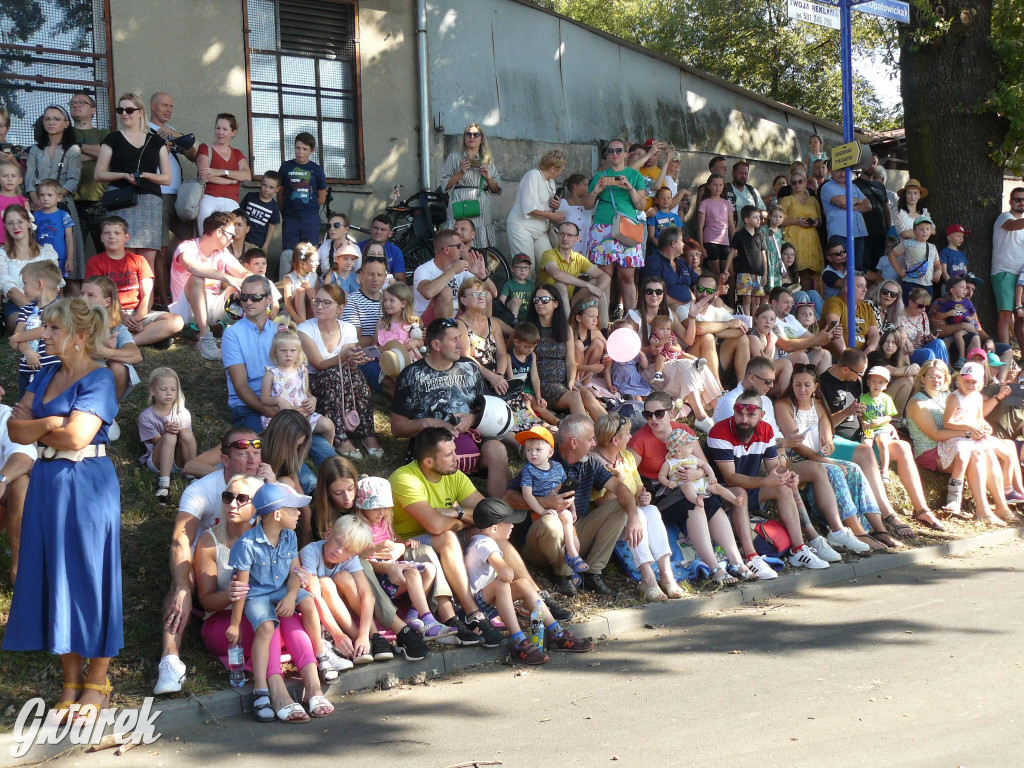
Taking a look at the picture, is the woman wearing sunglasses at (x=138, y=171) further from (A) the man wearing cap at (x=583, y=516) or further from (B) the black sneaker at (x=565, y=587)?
(B) the black sneaker at (x=565, y=587)

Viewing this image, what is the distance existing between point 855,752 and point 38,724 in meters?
3.76

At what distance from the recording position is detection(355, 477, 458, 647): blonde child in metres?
6.43

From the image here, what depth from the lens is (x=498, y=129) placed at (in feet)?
45.0

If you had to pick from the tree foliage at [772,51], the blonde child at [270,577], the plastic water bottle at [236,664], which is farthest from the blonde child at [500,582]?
the tree foliage at [772,51]

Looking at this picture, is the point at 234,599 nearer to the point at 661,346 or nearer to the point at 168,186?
the point at 661,346

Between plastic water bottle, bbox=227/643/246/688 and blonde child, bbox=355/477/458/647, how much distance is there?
1.11m

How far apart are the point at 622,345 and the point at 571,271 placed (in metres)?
1.54

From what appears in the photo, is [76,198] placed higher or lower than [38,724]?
higher

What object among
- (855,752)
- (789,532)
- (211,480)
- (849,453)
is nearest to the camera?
(855,752)

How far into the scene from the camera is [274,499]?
224 inches

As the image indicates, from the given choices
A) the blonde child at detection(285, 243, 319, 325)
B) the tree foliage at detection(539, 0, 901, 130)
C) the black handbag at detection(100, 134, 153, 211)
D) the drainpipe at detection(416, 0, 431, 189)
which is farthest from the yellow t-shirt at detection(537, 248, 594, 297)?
the tree foliage at detection(539, 0, 901, 130)

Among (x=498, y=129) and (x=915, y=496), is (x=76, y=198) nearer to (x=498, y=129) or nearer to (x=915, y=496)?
(x=498, y=129)

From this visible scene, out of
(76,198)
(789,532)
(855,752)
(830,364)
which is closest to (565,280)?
(830,364)

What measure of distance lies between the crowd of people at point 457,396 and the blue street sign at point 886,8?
2794 mm
